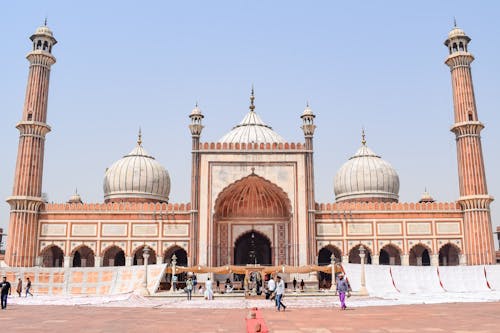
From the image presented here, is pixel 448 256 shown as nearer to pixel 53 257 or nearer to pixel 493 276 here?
pixel 493 276

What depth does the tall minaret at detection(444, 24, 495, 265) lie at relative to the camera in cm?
2942

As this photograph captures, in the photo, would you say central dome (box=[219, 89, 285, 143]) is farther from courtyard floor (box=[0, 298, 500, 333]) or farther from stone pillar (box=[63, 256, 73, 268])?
courtyard floor (box=[0, 298, 500, 333])

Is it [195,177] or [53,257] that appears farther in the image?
[53,257]

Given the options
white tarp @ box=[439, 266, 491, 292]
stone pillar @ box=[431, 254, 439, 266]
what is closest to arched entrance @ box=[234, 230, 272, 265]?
stone pillar @ box=[431, 254, 439, 266]

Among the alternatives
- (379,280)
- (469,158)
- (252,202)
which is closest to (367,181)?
(469,158)

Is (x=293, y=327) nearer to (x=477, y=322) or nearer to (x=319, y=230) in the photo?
(x=477, y=322)

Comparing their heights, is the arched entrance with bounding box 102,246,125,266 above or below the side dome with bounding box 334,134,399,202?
below

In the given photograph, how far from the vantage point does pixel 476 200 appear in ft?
98.2

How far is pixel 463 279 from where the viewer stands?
2431 centimetres

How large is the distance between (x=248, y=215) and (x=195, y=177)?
4368mm

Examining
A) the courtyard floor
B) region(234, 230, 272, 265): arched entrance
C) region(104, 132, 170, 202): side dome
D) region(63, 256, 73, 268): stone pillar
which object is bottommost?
the courtyard floor

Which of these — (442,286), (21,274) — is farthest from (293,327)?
(21,274)

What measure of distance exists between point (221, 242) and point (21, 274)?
1151 centimetres

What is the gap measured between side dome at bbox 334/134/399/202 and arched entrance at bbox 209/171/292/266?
8.16 meters
